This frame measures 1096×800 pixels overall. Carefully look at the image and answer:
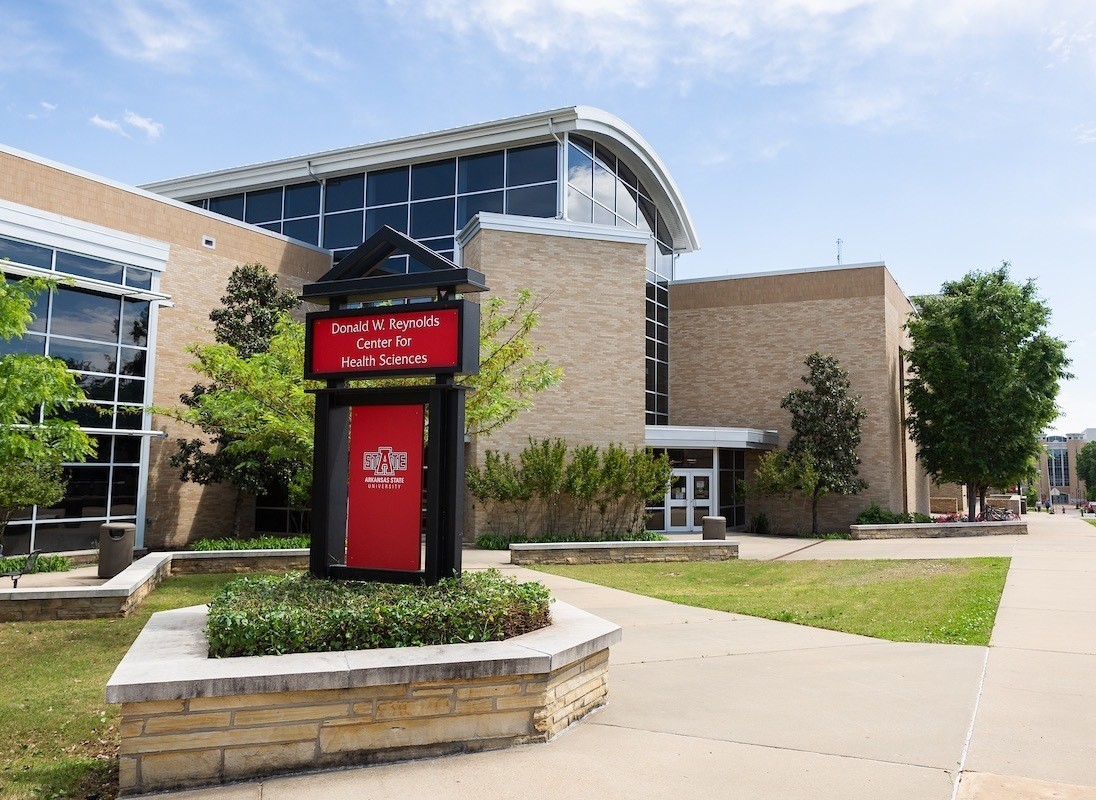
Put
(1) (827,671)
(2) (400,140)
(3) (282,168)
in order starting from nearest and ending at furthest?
(1) (827,671)
(2) (400,140)
(3) (282,168)

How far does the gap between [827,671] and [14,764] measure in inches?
261

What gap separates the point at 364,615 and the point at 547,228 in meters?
19.0

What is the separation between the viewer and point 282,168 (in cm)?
3014

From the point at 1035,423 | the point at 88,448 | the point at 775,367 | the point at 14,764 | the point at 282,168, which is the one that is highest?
the point at 282,168

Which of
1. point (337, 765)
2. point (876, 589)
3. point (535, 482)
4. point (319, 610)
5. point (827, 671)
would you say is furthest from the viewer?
point (535, 482)

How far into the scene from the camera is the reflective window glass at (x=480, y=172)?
27.9 metres

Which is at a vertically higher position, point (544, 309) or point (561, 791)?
point (544, 309)

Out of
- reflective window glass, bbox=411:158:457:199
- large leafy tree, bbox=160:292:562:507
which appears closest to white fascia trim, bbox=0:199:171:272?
large leafy tree, bbox=160:292:562:507

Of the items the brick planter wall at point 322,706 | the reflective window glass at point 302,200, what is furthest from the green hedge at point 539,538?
the brick planter wall at point 322,706

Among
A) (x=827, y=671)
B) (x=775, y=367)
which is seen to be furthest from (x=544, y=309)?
(x=827, y=671)

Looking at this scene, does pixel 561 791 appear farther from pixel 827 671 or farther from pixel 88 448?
pixel 88 448

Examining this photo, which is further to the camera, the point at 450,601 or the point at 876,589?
the point at 876,589

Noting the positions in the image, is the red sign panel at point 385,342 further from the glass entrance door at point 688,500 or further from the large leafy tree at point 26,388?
the glass entrance door at point 688,500

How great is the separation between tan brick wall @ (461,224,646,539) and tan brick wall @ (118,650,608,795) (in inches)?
682
